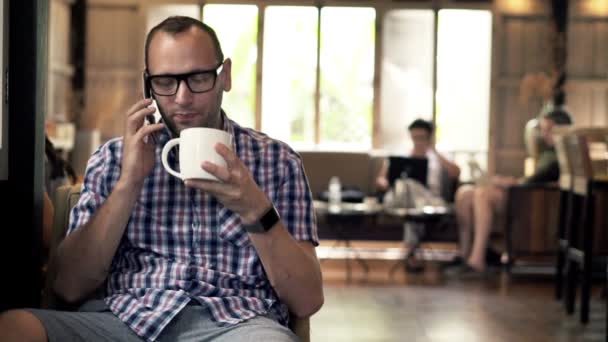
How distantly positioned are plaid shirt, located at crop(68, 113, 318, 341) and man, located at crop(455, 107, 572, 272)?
19.4ft

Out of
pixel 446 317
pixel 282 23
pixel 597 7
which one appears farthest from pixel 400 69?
pixel 446 317

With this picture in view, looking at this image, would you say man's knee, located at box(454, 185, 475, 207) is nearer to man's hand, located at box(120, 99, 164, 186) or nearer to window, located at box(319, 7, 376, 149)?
window, located at box(319, 7, 376, 149)

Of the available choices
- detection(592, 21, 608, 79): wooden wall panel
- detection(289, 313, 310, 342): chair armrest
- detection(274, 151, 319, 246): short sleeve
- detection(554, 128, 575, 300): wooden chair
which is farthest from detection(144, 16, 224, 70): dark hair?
detection(592, 21, 608, 79): wooden wall panel

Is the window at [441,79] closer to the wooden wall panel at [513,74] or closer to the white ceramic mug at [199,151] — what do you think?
the wooden wall panel at [513,74]

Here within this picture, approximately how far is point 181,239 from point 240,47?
9.46m

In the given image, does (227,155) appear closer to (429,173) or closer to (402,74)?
(429,173)

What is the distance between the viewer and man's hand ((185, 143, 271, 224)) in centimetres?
149

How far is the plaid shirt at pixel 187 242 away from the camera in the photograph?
1.70m

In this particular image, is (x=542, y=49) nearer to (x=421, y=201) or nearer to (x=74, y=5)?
(x=421, y=201)

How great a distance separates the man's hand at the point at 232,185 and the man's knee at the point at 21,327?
12.5 inches

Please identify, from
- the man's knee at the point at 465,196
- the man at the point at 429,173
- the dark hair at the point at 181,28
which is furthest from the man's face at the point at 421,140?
the dark hair at the point at 181,28

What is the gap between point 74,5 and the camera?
35.5ft

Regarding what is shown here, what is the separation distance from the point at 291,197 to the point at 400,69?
9.35 metres

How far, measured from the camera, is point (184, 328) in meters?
1.67
